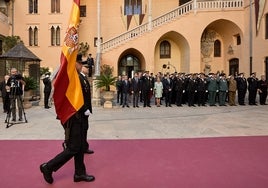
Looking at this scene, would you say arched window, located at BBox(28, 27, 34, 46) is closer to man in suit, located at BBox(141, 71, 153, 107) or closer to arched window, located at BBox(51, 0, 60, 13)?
arched window, located at BBox(51, 0, 60, 13)

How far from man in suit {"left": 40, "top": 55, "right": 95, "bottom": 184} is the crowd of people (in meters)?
12.5

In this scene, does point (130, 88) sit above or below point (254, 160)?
above

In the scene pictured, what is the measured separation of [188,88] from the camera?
18375 millimetres

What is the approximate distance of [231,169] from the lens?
6.18 metres

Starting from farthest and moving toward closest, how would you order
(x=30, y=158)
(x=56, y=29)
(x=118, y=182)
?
(x=56, y=29), (x=30, y=158), (x=118, y=182)

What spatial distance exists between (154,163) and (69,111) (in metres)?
2.23

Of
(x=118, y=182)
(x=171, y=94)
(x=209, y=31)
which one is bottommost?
(x=118, y=182)

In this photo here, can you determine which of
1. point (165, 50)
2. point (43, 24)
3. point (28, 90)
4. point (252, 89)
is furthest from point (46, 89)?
point (43, 24)

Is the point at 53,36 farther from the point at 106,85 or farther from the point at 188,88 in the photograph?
the point at 188,88

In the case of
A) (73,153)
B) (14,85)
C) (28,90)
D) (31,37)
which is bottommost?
(73,153)

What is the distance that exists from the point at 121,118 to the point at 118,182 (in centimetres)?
809

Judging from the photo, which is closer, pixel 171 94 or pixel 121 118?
pixel 121 118

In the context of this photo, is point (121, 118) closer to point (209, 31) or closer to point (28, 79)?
point (28, 79)

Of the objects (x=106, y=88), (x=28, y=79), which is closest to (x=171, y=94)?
(x=106, y=88)
